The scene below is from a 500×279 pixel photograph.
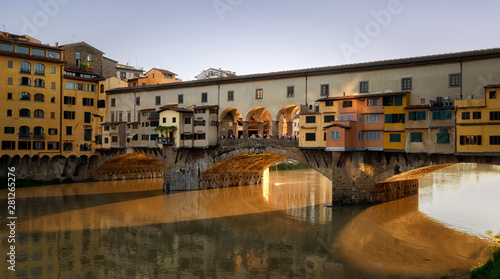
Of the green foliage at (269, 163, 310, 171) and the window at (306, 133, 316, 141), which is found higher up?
the window at (306, 133, 316, 141)

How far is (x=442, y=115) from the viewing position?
30625 millimetres

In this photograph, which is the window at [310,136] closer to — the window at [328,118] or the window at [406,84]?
the window at [328,118]

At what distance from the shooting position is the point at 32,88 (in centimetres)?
4934

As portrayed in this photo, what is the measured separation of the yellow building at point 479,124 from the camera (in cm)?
2805

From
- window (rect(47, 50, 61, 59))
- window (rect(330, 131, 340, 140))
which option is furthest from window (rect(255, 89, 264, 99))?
window (rect(47, 50, 61, 59))

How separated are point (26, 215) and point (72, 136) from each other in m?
22.2

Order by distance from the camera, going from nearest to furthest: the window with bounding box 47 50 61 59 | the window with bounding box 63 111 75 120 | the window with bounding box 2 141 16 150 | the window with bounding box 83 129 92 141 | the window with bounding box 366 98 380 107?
the window with bounding box 366 98 380 107 < the window with bounding box 2 141 16 150 < the window with bounding box 47 50 61 59 < the window with bounding box 63 111 75 120 < the window with bounding box 83 129 92 141

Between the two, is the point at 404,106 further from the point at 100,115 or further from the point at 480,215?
the point at 100,115

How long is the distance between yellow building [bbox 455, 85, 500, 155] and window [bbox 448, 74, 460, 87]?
2342 millimetres

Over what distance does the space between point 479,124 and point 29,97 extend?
4929 centimetres

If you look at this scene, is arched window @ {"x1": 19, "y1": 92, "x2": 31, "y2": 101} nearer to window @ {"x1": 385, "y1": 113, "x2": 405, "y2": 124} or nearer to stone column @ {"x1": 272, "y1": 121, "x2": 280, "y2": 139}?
stone column @ {"x1": 272, "y1": 121, "x2": 280, "y2": 139}

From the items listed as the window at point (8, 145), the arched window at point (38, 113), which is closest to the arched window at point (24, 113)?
the arched window at point (38, 113)

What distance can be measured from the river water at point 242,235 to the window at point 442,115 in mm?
8381

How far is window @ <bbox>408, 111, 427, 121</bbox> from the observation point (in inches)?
1244
